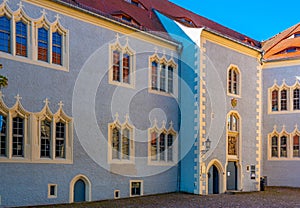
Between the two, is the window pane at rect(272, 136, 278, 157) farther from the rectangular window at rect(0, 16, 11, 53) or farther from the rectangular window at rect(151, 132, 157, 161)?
the rectangular window at rect(0, 16, 11, 53)

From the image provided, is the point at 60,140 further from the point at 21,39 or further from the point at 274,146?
the point at 274,146

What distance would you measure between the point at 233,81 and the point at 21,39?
13.5 m

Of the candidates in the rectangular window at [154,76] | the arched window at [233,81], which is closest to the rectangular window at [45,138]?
the rectangular window at [154,76]

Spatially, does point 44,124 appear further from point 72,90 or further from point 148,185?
point 148,185

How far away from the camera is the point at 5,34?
1602 cm

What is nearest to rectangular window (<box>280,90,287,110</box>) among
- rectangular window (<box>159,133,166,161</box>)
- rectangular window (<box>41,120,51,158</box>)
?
rectangular window (<box>159,133,166,161</box>)

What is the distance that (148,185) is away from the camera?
21.5m

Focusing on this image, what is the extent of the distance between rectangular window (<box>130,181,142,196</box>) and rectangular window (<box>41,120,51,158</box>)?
17.0 feet

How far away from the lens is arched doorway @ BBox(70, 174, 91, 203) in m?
17.8

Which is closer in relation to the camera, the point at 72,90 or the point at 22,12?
the point at 22,12

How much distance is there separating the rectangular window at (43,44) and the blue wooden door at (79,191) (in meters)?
5.27

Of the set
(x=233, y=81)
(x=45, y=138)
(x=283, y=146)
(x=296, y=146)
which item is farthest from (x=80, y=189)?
(x=296, y=146)

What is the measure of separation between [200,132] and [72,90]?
7698 mm

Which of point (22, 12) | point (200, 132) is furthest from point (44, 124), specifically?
point (200, 132)
